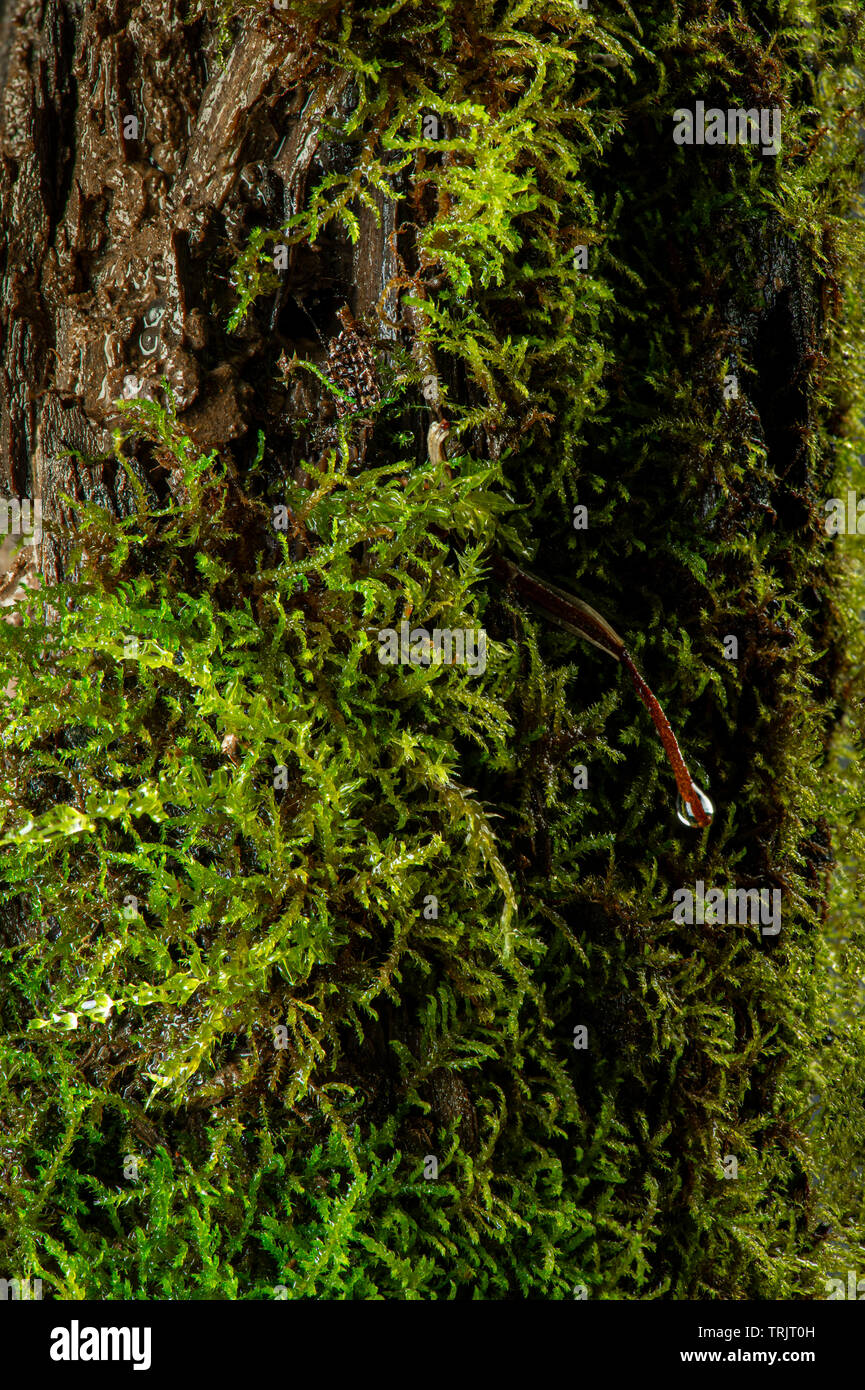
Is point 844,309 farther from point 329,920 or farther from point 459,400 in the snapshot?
point 329,920

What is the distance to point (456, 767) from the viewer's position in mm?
1229

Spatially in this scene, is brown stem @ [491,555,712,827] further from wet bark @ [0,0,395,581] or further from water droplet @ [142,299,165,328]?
water droplet @ [142,299,165,328]

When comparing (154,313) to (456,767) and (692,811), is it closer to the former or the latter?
(456,767)

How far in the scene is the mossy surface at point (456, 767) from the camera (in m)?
1.17

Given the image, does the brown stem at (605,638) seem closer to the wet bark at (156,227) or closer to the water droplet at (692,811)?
the water droplet at (692,811)

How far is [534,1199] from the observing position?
4.06 feet

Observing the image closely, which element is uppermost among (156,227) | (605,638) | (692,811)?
(156,227)

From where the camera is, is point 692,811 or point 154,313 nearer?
point 154,313

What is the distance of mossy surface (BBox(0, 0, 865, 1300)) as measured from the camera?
117cm

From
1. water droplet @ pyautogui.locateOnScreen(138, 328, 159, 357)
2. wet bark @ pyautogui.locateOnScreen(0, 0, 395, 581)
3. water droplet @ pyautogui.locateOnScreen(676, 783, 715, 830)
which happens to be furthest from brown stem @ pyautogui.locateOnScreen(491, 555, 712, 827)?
water droplet @ pyautogui.locateOnScreen(138, 328, 159, 357)

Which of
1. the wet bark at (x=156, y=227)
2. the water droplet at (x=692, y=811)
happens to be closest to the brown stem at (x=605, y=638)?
the water droplet at (x=692, y=811)

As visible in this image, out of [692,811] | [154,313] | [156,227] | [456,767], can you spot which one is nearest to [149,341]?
[154,313]

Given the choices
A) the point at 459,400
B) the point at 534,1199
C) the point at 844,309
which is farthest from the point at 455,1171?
the point at 844,309
